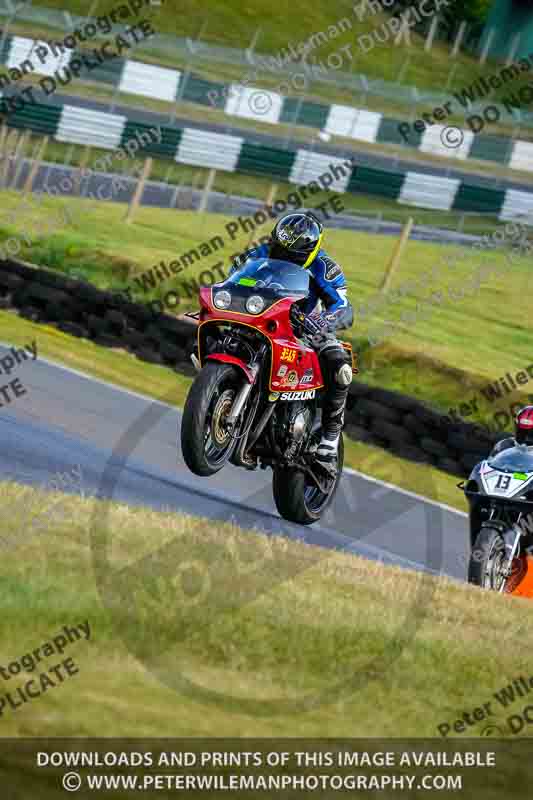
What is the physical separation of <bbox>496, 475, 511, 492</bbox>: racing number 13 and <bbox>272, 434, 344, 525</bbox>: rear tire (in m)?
1.29

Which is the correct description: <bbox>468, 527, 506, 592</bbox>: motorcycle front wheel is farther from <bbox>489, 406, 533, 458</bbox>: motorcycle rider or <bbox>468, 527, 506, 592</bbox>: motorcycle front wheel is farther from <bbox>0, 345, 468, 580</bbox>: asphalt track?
<bbox>0, 345, 468, 580</bbox>: asphalt track

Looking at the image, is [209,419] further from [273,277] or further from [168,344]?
[168,344]

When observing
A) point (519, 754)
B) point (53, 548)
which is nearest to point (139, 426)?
point (53, 548)

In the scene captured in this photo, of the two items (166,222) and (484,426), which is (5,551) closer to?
(484,426)

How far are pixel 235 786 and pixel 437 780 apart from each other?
88 cm

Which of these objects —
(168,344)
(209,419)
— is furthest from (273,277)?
(168,344)

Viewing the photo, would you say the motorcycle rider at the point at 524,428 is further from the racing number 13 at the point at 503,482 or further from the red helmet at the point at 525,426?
the racing number 13 at the point at 503,482

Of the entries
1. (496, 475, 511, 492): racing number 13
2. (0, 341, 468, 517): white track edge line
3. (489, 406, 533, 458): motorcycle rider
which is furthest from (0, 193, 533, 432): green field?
(496, 475, 511, 492): racing number 13

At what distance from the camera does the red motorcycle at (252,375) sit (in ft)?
27.2

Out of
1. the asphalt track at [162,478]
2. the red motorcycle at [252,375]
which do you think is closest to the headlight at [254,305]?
the red motorcycle at [252,375]

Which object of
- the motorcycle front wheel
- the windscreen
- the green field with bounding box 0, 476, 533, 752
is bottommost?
the motorcycle front wheel

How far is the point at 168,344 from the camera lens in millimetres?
18812

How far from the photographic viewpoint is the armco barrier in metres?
16.7

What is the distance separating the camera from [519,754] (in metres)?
5.71
